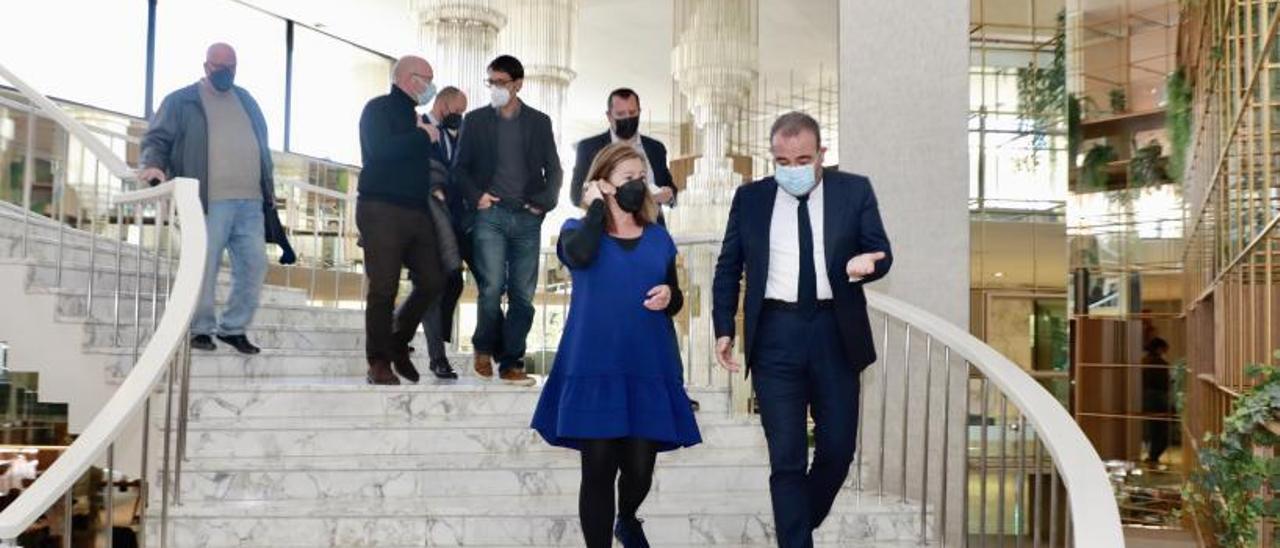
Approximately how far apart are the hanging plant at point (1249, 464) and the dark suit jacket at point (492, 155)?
9.20 ft

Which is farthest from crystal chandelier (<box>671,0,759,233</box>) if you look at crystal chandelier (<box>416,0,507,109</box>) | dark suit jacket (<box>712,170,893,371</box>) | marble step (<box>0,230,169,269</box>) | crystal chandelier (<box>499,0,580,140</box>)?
dark suit jacket (<box>712,170,893,371</box>)

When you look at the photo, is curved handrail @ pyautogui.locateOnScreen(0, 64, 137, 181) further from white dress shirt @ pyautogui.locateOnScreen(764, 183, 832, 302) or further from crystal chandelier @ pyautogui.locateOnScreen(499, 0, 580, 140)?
crystal chandelier @ pyautogui.locateOnScreen(499, 0, 580, 140)

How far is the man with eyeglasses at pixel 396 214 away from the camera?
472 centimetres

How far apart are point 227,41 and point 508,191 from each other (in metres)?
8.48

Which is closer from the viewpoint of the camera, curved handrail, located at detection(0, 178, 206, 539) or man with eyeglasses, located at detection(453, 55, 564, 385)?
curved handrail, located at detection(0, 178, 206, 539)

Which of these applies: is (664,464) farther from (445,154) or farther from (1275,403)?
(1275,403)

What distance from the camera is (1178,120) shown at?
768 cm

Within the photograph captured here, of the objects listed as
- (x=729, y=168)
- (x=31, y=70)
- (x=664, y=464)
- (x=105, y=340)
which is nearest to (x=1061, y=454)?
(x=664, y=464)

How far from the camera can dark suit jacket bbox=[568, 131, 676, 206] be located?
15.8 feet

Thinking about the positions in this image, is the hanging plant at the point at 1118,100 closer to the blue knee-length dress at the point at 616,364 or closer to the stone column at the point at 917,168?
the stone column at the point at 917,168

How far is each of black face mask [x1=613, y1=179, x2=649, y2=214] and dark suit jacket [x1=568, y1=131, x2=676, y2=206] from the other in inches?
60.8

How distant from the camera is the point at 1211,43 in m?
6.79

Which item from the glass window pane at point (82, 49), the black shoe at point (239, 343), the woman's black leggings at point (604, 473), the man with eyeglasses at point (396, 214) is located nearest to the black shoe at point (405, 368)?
the man with eyeglasses at point (396, 214)

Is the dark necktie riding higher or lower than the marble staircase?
higher
